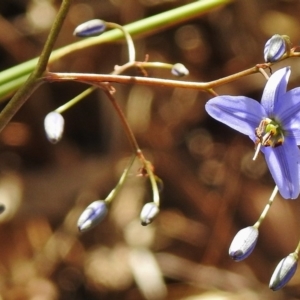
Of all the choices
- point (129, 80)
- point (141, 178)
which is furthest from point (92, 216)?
point (141, 178)

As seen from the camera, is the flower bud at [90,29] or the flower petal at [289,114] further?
the flower bud at [90,29]

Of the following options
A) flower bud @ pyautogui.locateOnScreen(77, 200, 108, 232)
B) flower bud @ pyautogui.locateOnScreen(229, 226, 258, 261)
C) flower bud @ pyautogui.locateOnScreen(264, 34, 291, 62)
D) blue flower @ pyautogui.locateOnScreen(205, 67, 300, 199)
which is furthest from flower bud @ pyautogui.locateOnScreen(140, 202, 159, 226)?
flower bud @ pyautogui.locateOnScreen(264, 34, 291, 62)

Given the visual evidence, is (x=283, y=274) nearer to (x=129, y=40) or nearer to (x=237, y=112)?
(x=237, y=112)

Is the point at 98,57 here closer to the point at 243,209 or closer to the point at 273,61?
the point at 243,209

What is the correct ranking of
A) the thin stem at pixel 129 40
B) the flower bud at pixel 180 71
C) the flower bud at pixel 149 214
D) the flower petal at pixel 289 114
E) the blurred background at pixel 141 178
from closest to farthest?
the flower petal at pixel 289 114
the flower bud at pixel 149 214
the flower bud at pixel 180 71
the thin stem at pixel 129 40
the blurred background at pixel 141 178

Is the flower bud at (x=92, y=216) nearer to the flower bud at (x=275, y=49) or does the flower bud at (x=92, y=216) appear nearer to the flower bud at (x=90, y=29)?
the flower bud at (x=90, y=29)

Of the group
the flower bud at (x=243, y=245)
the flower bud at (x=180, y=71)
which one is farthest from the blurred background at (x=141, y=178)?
the flower bud at (x=243, y=245)

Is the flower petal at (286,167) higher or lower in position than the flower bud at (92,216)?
lower
